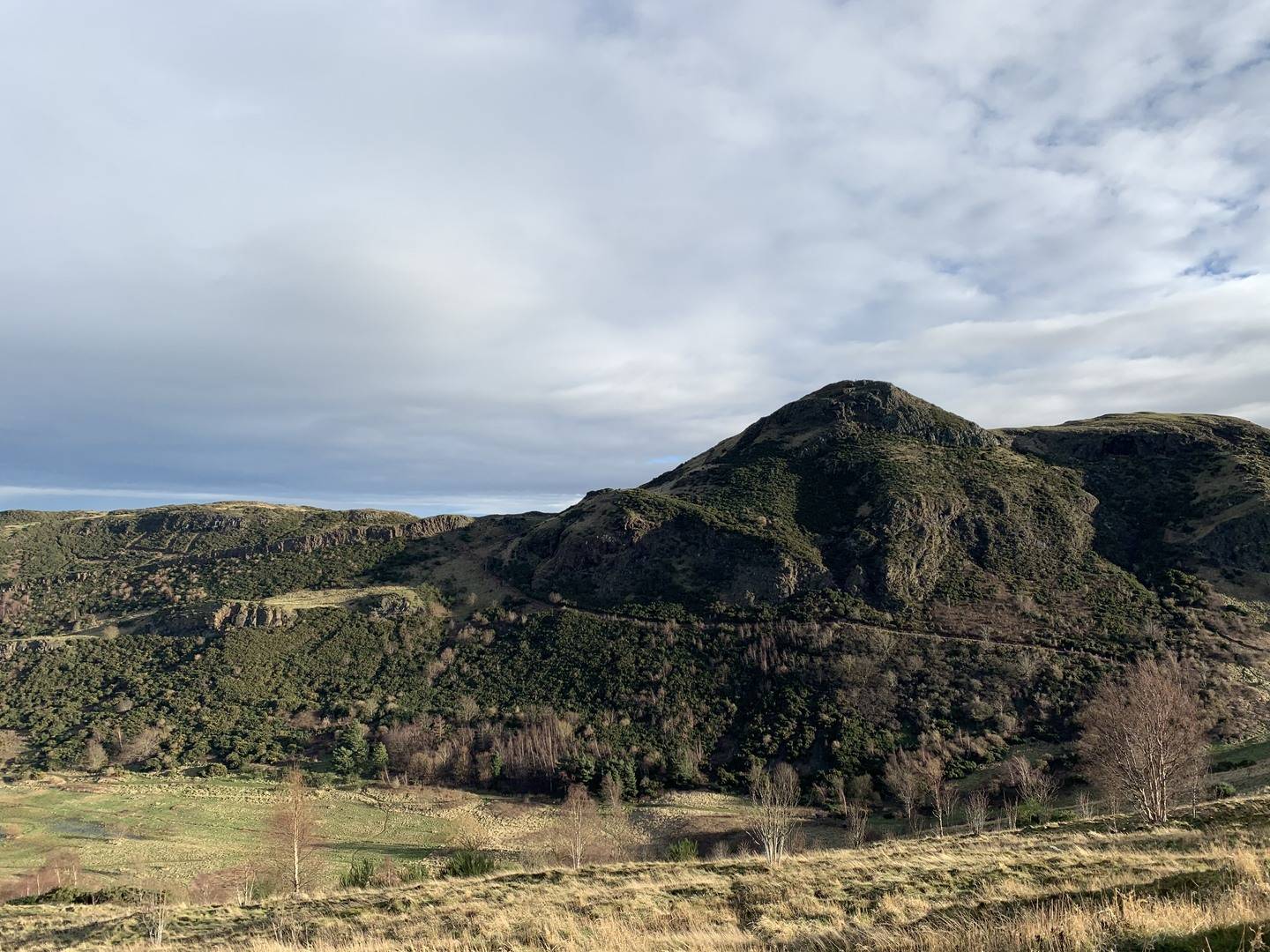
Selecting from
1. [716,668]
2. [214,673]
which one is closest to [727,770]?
[716,668]

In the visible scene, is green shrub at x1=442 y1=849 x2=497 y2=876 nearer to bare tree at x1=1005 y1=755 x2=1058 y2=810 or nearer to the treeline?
the treeline

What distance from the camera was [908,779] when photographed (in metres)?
47.7

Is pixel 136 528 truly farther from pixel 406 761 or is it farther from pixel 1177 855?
pixel 1177 855

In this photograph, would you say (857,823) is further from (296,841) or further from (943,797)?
(296,841)

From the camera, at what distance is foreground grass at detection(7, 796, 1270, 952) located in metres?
7.18

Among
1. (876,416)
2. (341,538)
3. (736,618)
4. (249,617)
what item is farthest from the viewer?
(341,538)

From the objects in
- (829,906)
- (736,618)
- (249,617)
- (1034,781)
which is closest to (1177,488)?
(1034,781)

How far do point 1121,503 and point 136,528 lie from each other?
21458 centimetres

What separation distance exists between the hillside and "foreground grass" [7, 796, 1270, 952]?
3957cm

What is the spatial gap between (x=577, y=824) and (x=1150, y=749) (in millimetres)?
34714


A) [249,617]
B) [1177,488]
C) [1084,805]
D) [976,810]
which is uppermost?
[1177,488]

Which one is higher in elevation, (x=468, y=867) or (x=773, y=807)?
(x=468, y=867)

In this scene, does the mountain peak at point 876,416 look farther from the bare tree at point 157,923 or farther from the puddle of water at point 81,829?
the puddle of water at point 81,829

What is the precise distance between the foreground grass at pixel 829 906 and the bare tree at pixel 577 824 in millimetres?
19039
